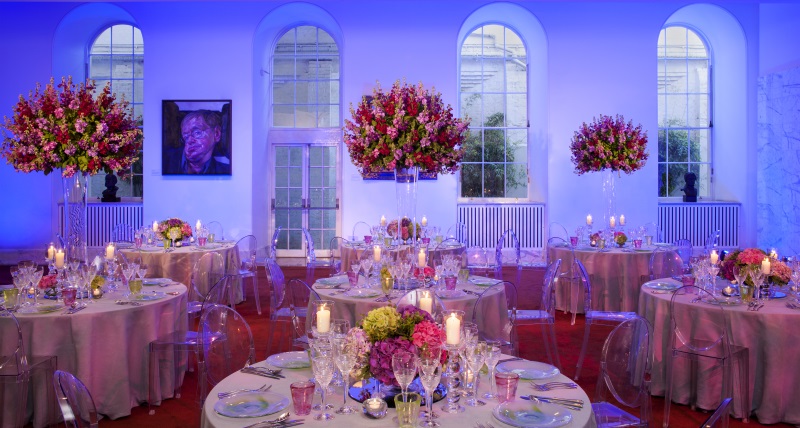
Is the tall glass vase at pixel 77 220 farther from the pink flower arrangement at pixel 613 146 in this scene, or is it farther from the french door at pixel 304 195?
the pink flower arrangement at pixel 613 146

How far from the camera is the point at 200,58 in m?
11.6

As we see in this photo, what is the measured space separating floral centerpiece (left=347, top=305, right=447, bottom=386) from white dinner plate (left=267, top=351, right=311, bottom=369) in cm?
57

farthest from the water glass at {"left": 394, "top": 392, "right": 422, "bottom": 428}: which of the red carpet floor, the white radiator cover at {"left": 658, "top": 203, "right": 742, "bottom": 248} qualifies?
the white radiator cover at {"left": 658, "top": 203, "right": 742, "bottom": 248}

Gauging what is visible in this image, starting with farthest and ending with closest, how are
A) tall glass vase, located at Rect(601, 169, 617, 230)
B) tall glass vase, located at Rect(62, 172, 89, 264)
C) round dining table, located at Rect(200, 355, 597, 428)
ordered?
tall glass vase, located at Rect(601, 169, 617, 230), tall glass vase, located at Rect(62, 172, 89, 264), round dining table, located at Rect(200, 355, 597, 428)

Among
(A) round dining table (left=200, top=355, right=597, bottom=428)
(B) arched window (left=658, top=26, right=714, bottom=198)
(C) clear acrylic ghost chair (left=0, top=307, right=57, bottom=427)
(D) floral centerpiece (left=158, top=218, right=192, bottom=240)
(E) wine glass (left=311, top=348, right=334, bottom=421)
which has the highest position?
(B) arched window (left=658, top=26, right=714, bottom=198)

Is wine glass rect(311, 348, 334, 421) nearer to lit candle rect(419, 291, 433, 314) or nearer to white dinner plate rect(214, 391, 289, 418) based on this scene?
white dinner plate rect(214, 391, 289, 418)

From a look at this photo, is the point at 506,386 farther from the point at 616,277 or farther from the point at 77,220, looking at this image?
the point at 616,277

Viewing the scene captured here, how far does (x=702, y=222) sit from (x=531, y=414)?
1096cm

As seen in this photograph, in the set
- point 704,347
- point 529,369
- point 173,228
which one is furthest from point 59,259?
point 704,347

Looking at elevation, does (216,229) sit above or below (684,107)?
below

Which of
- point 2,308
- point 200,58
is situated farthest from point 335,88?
point 2,308

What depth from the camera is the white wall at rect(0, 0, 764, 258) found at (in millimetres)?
11648

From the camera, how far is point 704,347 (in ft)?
14.2

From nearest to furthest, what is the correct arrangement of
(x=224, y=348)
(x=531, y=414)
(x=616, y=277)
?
(x=531, y=414) < (x=224, y=348) < (x=616, y=277)
